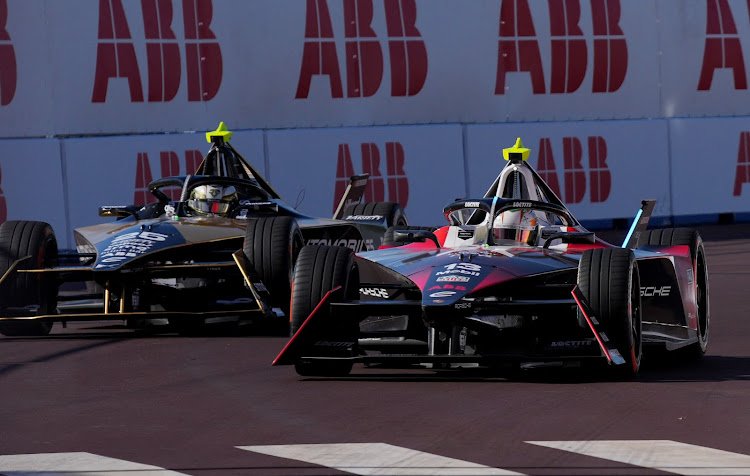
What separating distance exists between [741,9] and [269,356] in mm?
16677

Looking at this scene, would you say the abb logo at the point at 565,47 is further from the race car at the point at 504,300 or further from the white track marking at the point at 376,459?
the white track marking at the point at 376,459

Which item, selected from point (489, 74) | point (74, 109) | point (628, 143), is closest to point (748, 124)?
point (628, 143)

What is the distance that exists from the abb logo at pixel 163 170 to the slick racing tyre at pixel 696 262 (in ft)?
34.2

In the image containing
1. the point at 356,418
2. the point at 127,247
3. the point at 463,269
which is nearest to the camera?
the point at 356,418

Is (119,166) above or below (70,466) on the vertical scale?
above

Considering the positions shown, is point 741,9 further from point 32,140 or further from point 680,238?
point 680,238

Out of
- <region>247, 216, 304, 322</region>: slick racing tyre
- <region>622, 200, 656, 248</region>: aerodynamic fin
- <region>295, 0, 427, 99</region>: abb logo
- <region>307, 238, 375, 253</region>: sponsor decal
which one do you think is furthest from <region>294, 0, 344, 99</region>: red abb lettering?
Result: <region>622, 200, 656, 248</region>: aerodynamic fin

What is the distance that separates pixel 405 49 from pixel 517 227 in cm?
1223

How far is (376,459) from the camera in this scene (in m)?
6.39

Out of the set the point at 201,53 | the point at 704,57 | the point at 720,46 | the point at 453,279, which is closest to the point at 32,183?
the point at 201,53

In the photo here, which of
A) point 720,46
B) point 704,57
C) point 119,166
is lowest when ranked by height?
point 119,166

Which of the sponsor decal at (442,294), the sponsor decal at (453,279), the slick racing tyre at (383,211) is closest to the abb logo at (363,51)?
the slick racing tyre at (383,211)

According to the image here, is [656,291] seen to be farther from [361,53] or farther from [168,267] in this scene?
[361,53]

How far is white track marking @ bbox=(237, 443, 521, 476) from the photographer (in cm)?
609
